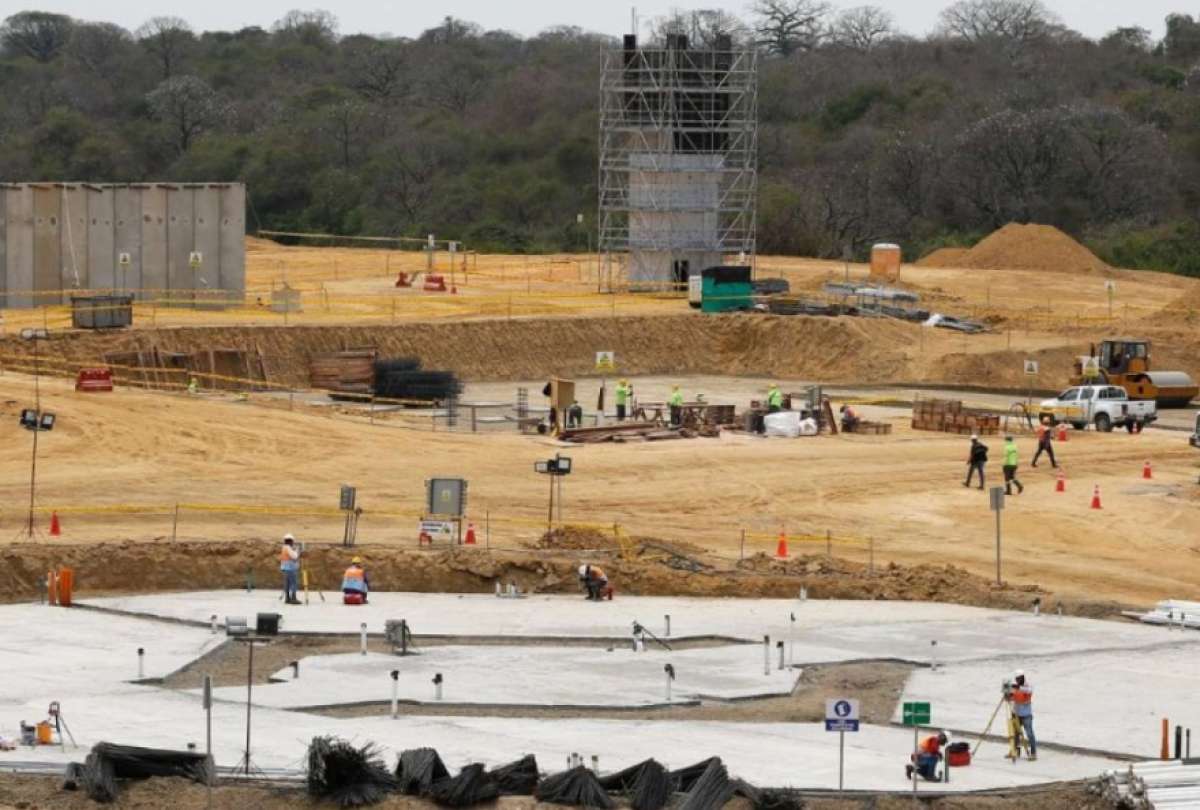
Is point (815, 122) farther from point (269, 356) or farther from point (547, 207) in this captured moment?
point (269, 356)

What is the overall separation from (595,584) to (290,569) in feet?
14.3

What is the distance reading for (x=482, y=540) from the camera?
3866 cm

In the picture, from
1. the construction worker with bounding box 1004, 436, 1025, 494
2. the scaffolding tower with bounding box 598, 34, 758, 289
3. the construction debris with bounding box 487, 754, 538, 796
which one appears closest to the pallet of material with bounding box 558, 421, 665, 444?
the construction worker with bounding box 1004, 436, 1025, 494

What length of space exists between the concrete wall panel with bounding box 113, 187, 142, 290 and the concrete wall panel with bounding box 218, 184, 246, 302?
234cm

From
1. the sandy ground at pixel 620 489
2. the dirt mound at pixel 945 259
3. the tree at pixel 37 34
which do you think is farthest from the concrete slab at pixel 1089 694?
the tree at pixel 37 34

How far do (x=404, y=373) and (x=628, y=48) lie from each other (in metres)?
25.8

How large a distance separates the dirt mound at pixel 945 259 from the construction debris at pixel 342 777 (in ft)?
216

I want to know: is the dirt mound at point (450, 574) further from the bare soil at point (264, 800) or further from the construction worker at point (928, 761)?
the bare soil at point (264, 800)

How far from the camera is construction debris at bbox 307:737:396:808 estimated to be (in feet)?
75.5

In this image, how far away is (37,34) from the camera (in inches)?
6673

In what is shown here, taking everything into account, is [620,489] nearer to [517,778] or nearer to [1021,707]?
[1021,707]

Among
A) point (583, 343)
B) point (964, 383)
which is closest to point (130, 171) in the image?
point (583, 343)

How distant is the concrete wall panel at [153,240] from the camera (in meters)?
67.2

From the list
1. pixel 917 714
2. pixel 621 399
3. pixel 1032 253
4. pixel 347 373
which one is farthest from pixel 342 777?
pixel 1032 253
